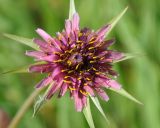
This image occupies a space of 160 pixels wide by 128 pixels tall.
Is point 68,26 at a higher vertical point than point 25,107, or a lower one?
higher

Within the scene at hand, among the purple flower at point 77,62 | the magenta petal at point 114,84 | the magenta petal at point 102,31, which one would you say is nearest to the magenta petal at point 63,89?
the purple flower at point 77,62

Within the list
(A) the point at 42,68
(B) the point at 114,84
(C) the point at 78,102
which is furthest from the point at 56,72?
(B) the point at 114,84

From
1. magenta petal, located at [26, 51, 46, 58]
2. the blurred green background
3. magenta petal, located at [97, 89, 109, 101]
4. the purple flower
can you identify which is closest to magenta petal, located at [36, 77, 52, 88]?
the purple flower

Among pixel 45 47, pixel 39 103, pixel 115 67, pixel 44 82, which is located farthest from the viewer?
pixel 115 67

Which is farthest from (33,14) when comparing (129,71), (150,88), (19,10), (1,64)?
(150,88)

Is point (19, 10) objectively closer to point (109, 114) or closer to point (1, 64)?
point (1, 64)

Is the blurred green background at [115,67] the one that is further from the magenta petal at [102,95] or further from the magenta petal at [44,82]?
the magenta petal at [44,82]

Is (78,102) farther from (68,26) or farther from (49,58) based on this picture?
(68,26)
